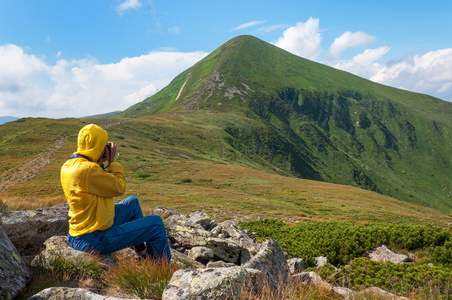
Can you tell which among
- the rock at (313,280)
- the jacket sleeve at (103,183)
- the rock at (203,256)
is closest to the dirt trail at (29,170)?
the rock at (203,256)

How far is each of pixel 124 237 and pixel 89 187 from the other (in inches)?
51.6

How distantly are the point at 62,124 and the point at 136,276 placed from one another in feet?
340

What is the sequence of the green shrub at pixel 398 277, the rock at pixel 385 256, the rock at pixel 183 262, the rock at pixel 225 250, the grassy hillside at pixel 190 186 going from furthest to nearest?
the grassy hillside at pixel 190 186 → the rock at pixel 385 256 → the rock at pixel 225 250 → the green shrub at pixel 398 277 → the rock at pixel 183 262

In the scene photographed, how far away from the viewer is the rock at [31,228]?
677 cm

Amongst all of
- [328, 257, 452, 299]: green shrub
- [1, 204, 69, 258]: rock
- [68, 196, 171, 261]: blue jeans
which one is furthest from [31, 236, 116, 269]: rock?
[328, 257, 452, 299]: green shrub

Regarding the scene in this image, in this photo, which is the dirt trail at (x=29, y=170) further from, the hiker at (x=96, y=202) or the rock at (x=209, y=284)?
the rock at (x=209, y=284)

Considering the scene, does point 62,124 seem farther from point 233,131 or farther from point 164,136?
point 233,131

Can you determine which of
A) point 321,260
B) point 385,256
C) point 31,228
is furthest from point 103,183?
point 385,256

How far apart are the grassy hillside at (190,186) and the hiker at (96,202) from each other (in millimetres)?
8649

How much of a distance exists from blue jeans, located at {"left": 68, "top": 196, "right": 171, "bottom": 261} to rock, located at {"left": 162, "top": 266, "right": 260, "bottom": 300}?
1.88 meters

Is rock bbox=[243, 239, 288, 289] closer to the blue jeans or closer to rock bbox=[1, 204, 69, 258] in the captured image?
the blue jeans

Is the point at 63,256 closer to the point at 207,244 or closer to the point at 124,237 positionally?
the point at 124,237

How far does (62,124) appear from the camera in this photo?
90812 millimetres

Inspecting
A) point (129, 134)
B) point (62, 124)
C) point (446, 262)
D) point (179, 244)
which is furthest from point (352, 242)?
point (62, 124)
